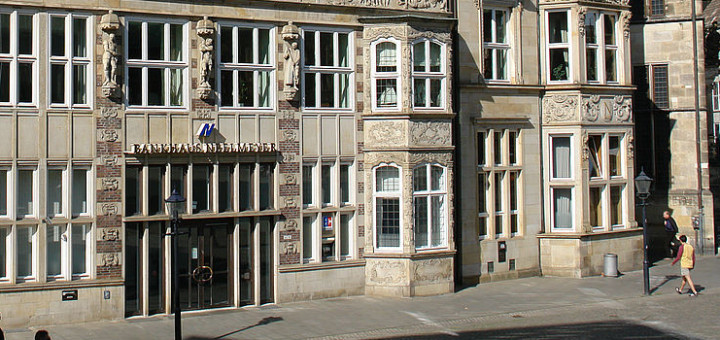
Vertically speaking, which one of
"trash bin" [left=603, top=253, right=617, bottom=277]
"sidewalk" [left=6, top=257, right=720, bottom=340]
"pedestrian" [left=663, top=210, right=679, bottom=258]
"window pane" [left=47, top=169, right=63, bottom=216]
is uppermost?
"window pane" [left=47, top=169, right=63, bottom=216]

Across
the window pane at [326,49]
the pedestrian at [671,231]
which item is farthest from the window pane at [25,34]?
the pedestrian at [671,231]

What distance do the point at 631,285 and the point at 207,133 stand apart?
13.1 m

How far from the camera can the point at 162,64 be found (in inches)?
824

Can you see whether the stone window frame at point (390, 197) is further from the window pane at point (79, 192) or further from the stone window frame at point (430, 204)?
the window pane at point (79, 192)

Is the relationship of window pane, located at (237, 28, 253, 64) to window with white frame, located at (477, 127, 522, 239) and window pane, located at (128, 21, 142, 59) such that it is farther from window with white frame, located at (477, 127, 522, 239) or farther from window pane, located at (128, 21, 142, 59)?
window with white frame, located at (477, 127, 522, 239)

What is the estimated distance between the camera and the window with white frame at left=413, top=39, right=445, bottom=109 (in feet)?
77.4

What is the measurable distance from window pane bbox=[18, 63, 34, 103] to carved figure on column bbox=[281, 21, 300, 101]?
6.09 m

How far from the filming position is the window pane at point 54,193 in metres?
19.7

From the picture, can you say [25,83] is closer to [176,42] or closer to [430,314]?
[176,42]

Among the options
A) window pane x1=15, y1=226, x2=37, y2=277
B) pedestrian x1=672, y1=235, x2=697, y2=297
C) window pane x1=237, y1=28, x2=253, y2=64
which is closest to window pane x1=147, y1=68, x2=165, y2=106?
window pane x1=237, y1=28, x2=253, y2=64

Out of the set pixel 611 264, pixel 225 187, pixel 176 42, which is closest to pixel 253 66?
pixel 176 42

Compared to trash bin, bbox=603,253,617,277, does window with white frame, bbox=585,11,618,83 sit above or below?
above

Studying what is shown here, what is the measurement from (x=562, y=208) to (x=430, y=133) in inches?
246

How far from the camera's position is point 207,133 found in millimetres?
21156
